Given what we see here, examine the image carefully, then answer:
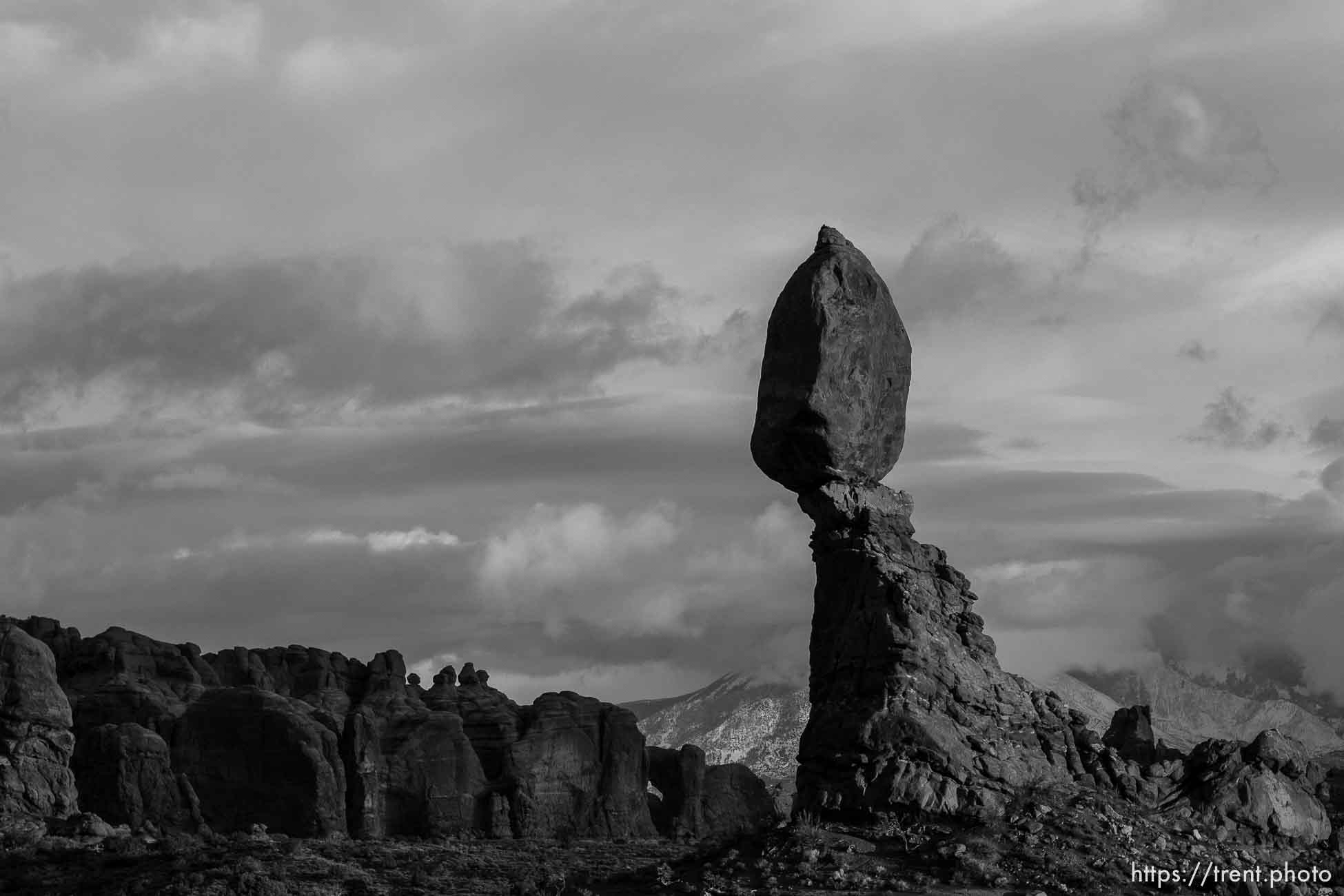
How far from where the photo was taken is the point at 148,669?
108250 millimetres

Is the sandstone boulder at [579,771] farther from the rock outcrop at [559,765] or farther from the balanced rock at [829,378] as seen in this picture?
the balanced rock at [829,378]

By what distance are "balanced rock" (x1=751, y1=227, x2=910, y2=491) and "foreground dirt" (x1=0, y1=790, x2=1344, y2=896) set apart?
9.20 meters

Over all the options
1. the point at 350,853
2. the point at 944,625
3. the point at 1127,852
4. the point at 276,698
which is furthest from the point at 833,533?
the point at 276,698

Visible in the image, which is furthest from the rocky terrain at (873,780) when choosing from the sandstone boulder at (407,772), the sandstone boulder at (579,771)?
the sandstone boulder at (579,771)

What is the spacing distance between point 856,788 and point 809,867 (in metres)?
3.19

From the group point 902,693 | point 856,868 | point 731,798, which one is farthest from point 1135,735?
point 731,798

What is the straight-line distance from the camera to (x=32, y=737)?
7119cm

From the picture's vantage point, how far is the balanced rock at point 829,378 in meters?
53.2

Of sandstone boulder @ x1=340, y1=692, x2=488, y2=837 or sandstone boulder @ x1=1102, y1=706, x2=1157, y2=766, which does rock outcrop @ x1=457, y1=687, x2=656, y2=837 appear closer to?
sandstone boulder @ x1=340, y1=692, x2=488, y2=837

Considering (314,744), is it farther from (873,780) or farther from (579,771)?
(873,780)

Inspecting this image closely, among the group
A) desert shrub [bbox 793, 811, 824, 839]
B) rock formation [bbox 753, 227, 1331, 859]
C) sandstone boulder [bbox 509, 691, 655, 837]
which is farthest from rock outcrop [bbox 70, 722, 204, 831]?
desert shrub [bbox 793, 811, 824, 839]

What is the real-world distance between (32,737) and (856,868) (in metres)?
34.6

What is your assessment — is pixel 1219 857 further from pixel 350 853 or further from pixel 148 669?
pixel 148 669

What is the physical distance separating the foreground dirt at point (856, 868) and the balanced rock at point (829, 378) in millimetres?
9199
